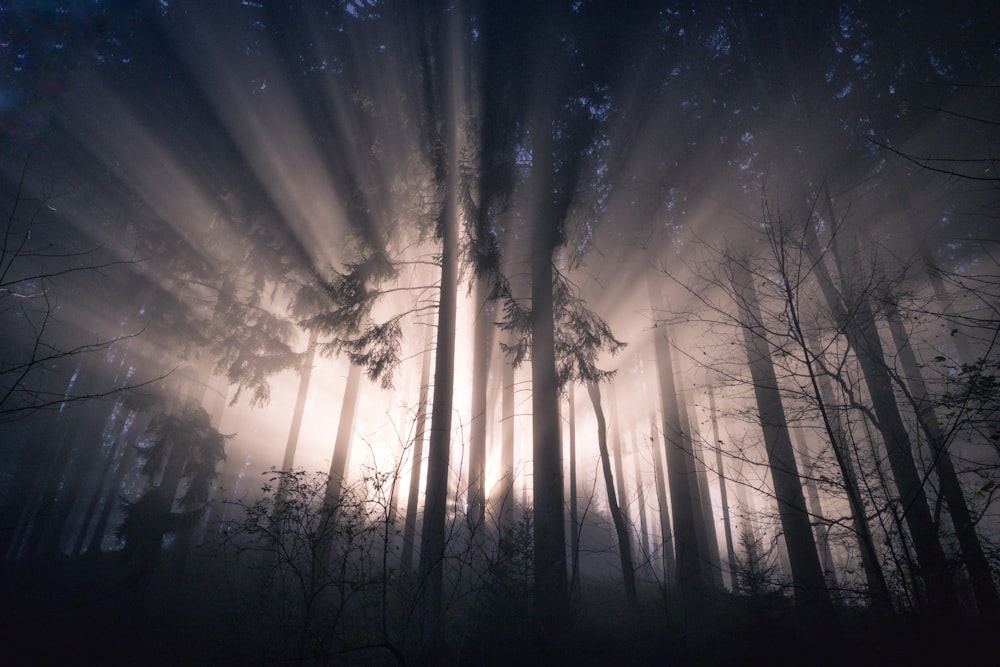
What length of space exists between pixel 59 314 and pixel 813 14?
1089 inches

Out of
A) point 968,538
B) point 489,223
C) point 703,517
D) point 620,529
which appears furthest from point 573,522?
point 489,223

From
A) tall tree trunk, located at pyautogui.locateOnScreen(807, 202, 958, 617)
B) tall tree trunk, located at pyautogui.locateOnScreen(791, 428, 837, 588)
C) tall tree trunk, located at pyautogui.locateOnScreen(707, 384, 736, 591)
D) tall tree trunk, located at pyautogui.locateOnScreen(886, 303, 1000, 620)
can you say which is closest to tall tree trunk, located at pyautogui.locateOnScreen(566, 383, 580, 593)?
tall tree trunk, located at pyautogui.locateOnScreen(707, 384, 736, 591)

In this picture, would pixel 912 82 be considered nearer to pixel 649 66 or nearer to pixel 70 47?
pixel 649 66

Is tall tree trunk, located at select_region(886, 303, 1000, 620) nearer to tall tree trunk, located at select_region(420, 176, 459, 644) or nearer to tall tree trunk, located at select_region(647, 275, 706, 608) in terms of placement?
tall tree trunk, located at select_region(647, 275, 706, 608)

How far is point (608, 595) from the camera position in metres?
14.5

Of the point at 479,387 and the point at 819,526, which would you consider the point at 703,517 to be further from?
the point at 479,387

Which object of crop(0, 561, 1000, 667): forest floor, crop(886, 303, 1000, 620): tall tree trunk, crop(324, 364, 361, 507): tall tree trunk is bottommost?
crop(0, 561, 1000, 667): forest floor

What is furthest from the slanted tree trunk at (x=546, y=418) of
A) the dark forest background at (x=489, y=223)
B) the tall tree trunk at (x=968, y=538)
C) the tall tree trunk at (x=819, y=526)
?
the tall tree trunk at (x=968, y=538)

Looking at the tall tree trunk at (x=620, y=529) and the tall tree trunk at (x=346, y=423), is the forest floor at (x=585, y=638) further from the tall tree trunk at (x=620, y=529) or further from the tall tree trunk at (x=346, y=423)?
the tall tree trunk at (x=346, y=423)

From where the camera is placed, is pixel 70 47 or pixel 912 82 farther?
pixel 70 47

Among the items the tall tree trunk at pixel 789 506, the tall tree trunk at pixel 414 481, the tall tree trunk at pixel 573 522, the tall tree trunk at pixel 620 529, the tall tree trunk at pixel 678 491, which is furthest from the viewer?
the tall tree trunk at pixel 678 491

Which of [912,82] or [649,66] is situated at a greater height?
[649,66]

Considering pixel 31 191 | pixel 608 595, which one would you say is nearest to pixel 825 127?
pixel 608 595

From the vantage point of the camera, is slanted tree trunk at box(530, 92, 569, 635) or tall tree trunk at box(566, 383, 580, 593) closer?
tall tree trunk at box(566, 383, 580, 593)
